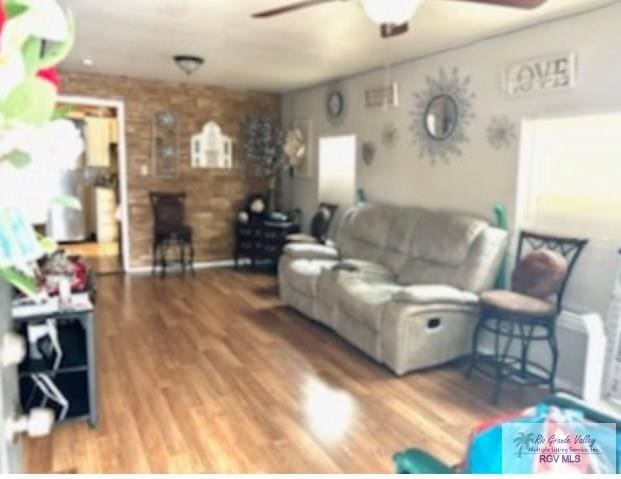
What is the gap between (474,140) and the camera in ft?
13.1

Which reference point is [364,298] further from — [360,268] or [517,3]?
[517,3]

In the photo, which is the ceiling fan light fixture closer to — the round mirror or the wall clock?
the round mirror

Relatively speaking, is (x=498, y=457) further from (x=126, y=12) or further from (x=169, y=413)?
(x=126, y=12)

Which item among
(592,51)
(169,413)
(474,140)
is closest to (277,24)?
(474,140)

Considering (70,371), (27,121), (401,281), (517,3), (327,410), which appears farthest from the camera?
(401,281)

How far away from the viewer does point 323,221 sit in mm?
5949

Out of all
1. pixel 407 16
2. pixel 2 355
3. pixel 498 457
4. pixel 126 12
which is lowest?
pixel 498 457

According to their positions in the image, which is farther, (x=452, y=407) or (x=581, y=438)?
(x=452, y=407)

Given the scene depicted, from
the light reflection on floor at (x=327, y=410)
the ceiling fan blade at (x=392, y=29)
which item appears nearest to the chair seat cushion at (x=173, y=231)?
the light reflection on floor at (x=327, y=410)

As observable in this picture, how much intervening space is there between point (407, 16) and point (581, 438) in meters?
1.54

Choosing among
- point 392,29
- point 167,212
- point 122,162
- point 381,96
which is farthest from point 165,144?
point 392,29

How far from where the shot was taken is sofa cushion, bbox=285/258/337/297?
4.44 m

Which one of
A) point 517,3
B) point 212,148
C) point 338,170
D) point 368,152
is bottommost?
point 338,170
